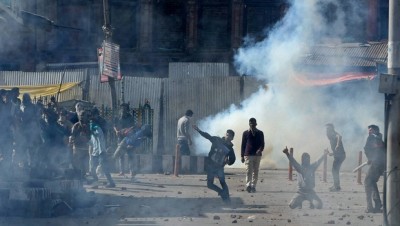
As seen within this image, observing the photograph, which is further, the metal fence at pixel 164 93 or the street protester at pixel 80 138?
the metal fence at pixel 164 93

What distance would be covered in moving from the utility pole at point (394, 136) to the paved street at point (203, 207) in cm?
260

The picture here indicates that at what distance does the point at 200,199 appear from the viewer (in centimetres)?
1584

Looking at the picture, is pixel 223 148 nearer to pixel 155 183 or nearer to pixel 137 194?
pixel 137 194

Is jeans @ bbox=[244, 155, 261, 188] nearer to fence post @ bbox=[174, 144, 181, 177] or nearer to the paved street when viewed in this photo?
the paved street

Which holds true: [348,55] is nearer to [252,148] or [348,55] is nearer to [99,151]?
[252,148]

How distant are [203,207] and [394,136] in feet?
15.9

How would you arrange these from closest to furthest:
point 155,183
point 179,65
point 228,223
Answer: point 228,223 < point 155,183 < point 179,65

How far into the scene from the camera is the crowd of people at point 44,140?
14.4 metres

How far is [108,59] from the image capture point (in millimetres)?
19766

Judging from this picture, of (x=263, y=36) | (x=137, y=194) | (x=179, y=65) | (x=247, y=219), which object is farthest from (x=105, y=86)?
(x=247, y=219)

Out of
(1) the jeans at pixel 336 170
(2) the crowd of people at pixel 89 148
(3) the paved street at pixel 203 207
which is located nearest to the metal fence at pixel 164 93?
(2) the crowd of people at pixel 89 148

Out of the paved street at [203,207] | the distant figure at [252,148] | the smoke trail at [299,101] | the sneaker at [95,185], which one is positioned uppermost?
the smoke trail at [299,101]

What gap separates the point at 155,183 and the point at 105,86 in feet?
22.6

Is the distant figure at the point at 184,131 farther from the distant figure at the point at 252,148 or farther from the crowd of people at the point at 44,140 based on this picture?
the distant figure at the point at 252,148
